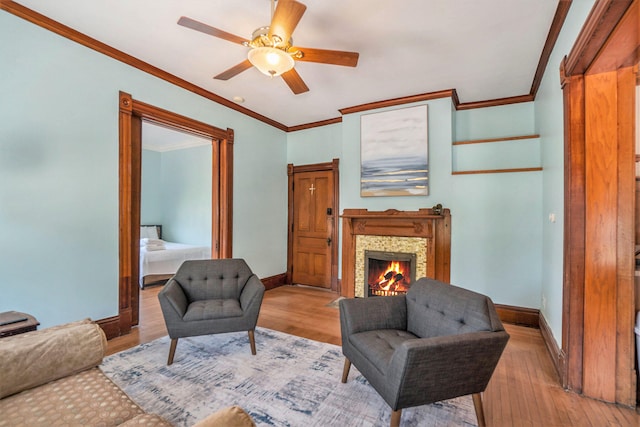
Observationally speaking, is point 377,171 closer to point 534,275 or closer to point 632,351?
point 534,275

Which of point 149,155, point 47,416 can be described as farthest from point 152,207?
point 47,416

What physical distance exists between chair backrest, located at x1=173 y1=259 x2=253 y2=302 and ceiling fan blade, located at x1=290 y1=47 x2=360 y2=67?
2.11 metres

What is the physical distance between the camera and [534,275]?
340 centimetres

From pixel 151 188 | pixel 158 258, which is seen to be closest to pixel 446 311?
pixel 158 258

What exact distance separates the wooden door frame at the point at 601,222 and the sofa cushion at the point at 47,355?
3.03 metres

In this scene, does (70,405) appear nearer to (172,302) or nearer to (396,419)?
(172,302)

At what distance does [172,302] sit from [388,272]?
278cm

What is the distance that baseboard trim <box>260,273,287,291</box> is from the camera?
16.2 feet

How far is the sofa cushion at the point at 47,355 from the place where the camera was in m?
1.27

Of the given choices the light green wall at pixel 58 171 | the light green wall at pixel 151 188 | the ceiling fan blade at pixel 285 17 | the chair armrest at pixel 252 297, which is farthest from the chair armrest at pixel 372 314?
the light green wall at pixel 151 188

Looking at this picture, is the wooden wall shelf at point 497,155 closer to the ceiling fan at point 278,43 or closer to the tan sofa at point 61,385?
the ceiling fan at point 278,43

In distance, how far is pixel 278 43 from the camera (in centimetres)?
217

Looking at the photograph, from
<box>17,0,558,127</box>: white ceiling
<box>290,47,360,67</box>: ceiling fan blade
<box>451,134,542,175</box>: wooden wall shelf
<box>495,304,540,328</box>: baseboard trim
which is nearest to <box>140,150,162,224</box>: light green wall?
<box>17,0,558,127</box>: white ceiling

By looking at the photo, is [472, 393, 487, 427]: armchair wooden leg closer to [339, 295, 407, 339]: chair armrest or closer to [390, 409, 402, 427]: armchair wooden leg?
[390, 409, 402, 427]: armchair wooden leg
